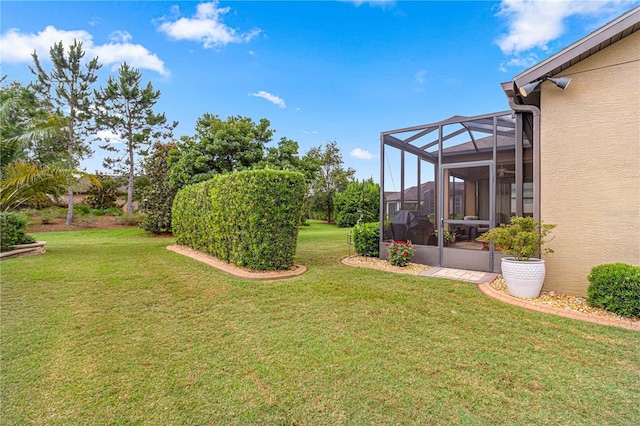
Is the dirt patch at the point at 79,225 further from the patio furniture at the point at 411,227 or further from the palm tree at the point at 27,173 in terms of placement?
the patio furniture at the point at 411,227

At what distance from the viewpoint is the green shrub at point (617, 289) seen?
374 cm

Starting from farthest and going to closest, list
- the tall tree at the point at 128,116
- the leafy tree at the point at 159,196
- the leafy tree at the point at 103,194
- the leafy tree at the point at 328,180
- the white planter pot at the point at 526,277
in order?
the leafy tree at the point at 328,180
the leafy tree at the point at 103,194
the tall tree at the point at 128,116
the leafy tree at the point at 159,196
the white planter pot at the point at 526,277

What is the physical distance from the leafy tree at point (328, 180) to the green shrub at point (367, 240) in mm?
19520

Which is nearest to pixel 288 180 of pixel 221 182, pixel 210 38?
pixel 221 182

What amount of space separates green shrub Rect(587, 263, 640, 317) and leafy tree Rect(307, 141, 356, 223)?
79.7ft

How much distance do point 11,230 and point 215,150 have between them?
7.87 meters

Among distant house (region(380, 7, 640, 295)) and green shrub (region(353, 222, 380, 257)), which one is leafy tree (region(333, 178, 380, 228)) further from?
distant house (region(380, 7, 640, 295))

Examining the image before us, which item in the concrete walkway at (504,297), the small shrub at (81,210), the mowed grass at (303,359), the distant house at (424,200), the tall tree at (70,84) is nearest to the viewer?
the mowed grass at (303,359)

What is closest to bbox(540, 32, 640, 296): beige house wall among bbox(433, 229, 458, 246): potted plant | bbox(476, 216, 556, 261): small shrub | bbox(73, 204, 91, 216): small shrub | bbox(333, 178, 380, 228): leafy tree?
bbox(476, 216, 556, 261): small shrub

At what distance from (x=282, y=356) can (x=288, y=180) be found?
386 centimetres

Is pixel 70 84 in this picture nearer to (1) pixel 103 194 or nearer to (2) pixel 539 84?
(1) pixel 103 194

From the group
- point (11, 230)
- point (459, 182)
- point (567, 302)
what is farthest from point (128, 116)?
point (567, 302)

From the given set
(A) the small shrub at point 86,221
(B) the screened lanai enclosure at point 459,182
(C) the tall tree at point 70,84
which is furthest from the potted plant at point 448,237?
(C) the tall tree at point 70,84

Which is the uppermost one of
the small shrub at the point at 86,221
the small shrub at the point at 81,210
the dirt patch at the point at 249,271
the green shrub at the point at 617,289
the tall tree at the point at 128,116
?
the tall tree at the point at 128,116
